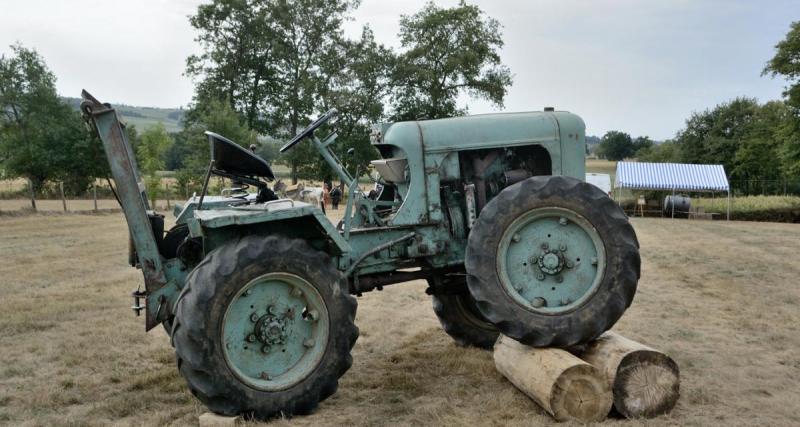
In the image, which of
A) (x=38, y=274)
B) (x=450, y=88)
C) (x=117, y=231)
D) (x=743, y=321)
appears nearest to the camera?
(x=743, y=321)

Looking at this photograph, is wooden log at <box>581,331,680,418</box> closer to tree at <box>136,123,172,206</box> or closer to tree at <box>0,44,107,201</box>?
tree at <box>136,123,172,206</box>

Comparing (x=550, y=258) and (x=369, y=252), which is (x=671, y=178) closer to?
(x=550, y=258)

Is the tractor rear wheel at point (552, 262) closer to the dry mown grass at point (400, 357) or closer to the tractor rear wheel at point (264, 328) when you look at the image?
the dry mown grass at point (400, 357)

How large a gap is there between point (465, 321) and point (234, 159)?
2938 millimetres

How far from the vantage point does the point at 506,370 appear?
5246 millimetres

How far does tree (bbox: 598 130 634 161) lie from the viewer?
9025 cm

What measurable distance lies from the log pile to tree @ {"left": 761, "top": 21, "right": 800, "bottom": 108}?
40481 millimetres

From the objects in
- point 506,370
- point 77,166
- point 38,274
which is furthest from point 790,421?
point 77,166

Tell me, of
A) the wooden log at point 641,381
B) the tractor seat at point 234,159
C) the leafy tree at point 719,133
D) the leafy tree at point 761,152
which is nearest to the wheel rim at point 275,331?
the tractor seat at point 234,159

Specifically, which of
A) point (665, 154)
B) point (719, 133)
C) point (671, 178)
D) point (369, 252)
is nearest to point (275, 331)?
point (369, 252)

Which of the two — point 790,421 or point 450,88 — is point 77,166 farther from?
point 790,421

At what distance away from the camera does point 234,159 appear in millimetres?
5312

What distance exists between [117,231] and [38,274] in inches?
348

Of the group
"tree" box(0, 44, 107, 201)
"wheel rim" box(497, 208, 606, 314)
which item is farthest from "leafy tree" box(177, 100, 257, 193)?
"wheel rim" box(497, 208, 606, 314)
